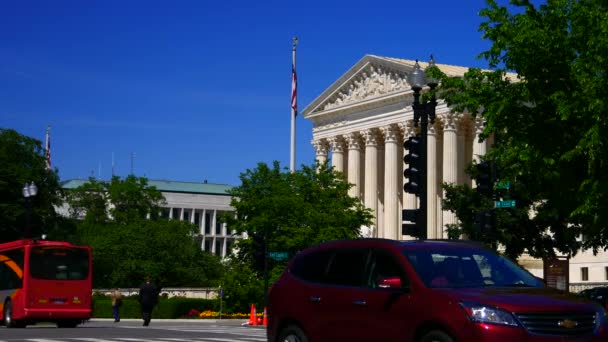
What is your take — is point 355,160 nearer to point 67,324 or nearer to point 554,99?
point 67,324

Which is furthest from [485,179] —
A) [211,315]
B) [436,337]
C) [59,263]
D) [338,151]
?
[338,151]

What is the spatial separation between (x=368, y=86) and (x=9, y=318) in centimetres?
6408

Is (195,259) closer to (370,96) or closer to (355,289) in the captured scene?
(370,96)

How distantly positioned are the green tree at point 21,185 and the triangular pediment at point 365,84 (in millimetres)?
25862

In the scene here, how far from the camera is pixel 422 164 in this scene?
26.5 meters

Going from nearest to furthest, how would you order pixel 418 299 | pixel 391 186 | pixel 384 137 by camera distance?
pixel 418 299
pixel 391 186
pixel 384 137

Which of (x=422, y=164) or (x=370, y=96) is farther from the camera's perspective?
(x=370, y=96)

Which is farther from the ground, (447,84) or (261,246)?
(447,84)

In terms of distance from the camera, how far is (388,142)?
317 feet

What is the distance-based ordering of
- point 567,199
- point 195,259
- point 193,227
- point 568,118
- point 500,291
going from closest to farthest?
point 500,291
point 568,118
point 567,199
point 195,259
point 193,227

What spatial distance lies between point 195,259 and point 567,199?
80.6 meters

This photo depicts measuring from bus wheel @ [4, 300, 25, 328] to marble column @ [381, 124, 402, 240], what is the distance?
190ft

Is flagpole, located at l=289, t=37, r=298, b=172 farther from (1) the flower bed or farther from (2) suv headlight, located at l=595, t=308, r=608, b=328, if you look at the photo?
(2) suv headlight, located at l=595, t=308, r=608, b=328

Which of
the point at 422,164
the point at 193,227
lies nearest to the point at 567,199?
the point at 422,164
